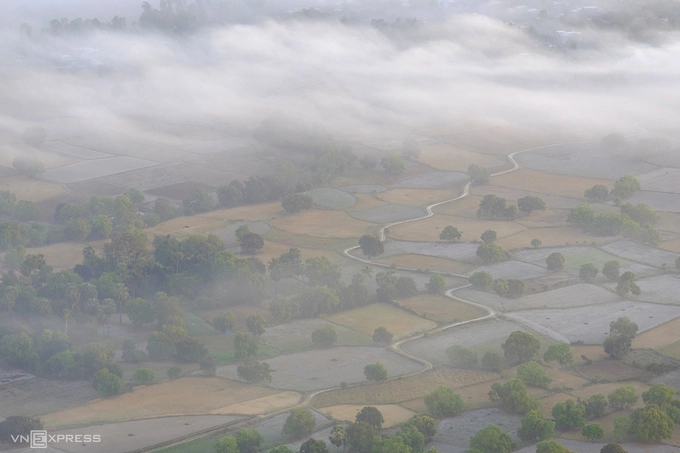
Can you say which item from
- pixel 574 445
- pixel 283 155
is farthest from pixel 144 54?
pixel 574 445

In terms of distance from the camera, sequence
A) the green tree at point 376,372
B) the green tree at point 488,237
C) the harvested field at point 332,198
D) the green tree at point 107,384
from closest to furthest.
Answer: the green tree at point 107,384
the green tree at point 376,372
the green tree at point 488,237
the harvested field at point 332,198

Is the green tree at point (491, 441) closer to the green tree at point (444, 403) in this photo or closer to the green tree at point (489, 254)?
the green tree at point (444, 403)

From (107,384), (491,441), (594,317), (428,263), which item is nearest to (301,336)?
(107,384)

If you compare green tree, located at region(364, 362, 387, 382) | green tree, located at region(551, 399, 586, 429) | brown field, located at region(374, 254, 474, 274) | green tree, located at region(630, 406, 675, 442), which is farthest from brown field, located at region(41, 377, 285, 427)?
brown field, located at region(374, 254, 474, 274)

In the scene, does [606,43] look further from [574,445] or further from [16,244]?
[574,445]

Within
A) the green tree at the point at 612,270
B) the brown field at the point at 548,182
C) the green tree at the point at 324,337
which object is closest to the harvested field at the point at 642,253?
the green tree at the point at 612,270

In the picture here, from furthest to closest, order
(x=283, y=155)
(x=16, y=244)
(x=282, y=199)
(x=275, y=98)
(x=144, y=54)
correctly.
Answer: (x=144, y=54)
(x=275, y=98)
(x=283, y=155)
(x=282, y=199)
(x=16, y=244)
